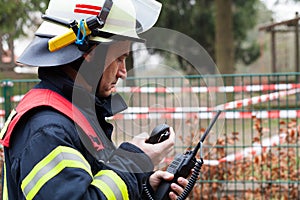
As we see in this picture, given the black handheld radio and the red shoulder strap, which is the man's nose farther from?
the black handheld radio

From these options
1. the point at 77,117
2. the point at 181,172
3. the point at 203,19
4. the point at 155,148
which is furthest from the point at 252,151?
the point at 203,19

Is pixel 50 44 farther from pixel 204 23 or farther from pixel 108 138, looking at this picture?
pixel 204 23

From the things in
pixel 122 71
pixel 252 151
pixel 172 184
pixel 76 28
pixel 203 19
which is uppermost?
pixel 203 19

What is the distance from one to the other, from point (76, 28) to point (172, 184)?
25.8 inches

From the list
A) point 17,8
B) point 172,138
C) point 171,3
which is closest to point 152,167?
point 172,138

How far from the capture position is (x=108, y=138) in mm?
1979

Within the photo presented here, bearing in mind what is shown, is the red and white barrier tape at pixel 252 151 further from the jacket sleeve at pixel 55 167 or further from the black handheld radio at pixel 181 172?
the jacket sleeve at pixel 55 167

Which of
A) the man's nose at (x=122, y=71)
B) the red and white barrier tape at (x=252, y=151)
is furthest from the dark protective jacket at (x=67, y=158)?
the red and white barrier tape at (x=252, y=151)

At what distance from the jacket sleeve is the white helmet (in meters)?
0.21

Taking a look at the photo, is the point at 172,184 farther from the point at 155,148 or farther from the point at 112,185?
the point at 112,185

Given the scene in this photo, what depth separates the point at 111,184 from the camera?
1712mm

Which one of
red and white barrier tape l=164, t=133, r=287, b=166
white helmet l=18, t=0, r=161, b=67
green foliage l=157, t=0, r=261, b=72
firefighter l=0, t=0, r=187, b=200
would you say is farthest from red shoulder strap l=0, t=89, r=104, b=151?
green foliage l=157, t=0, r=261, b=72

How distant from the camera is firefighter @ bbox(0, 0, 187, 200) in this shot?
1625mm

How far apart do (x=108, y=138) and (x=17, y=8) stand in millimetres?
9430
